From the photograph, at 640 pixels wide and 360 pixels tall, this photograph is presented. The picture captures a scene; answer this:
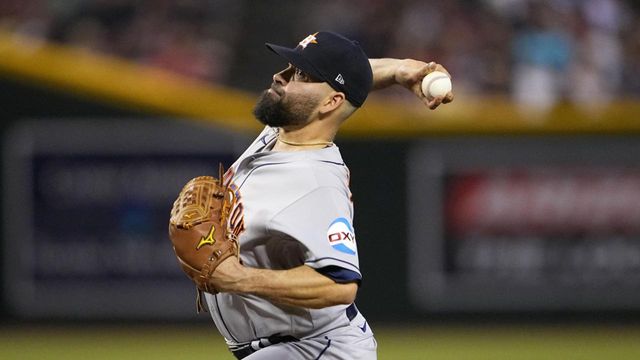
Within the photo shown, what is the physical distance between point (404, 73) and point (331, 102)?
1.92 ft

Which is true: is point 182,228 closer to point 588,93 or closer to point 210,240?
point 210,240

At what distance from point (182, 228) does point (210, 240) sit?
4.3 inches

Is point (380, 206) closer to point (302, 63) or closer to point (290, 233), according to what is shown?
point (302, 63)

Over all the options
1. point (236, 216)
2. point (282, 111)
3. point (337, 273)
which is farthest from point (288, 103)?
point (337, 273)

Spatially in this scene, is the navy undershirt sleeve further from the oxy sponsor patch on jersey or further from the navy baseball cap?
the navy baseball cap

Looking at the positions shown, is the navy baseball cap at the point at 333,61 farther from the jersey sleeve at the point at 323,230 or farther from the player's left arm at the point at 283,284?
the player's left arm at the point at 283,284

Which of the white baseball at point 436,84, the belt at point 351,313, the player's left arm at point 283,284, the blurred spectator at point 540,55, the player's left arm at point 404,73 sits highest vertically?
the blurred spectator at point 540,55

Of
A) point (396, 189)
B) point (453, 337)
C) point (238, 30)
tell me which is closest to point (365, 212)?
point (396, 189)

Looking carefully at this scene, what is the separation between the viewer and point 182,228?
159 inches

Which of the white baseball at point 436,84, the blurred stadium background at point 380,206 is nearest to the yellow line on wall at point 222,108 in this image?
the blurred stadium background at point 380,206

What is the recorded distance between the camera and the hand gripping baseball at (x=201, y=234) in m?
4.01

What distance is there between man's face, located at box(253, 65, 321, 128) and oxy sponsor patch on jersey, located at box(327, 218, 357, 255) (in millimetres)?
486

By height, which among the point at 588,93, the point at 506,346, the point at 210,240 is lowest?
the point at 506,346

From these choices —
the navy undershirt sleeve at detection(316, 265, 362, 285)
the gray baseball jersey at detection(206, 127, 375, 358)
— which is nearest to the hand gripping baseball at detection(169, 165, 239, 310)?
the gray baseball jersey at detection(206, 127, 375, 358)
